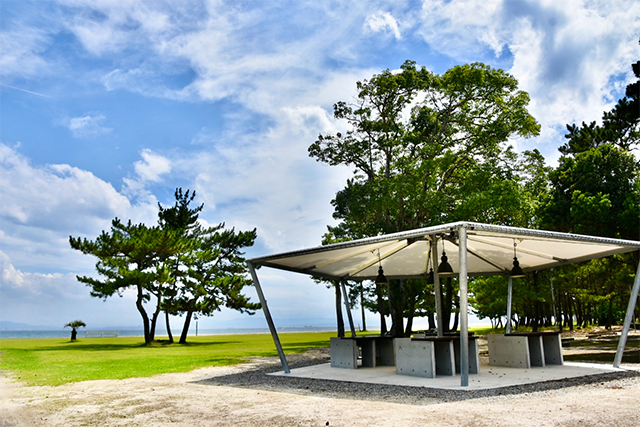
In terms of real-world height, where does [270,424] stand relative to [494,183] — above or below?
below

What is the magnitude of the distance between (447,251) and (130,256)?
61.0 ft

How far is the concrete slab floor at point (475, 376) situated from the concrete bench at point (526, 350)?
230 millimetres

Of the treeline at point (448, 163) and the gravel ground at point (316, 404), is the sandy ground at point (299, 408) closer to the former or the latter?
the gravel ground at point (316, 404)

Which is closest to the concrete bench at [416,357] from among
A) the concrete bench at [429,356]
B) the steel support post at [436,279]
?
the concrete bench at [429,356]

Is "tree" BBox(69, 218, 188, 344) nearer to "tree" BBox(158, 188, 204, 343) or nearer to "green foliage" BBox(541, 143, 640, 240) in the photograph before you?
"tree" BBox(158, 188, 204, 343)

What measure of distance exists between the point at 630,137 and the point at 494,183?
859cm

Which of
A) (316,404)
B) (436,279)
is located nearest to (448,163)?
(436,279)

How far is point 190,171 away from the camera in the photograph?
30844 mm

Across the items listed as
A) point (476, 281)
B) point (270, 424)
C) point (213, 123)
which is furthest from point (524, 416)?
point (476, 281)

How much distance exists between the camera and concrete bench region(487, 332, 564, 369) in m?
10.1

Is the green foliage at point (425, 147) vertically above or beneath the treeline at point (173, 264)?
above

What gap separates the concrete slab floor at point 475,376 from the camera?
7.75 m

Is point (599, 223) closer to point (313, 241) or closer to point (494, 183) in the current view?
point (494, 183)

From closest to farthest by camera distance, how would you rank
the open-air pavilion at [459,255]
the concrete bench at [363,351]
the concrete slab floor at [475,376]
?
1. the open-air pavilion at [459,255]
2. the concrete slab floor at [475,376]
3. the concrete bench at [363,351]
